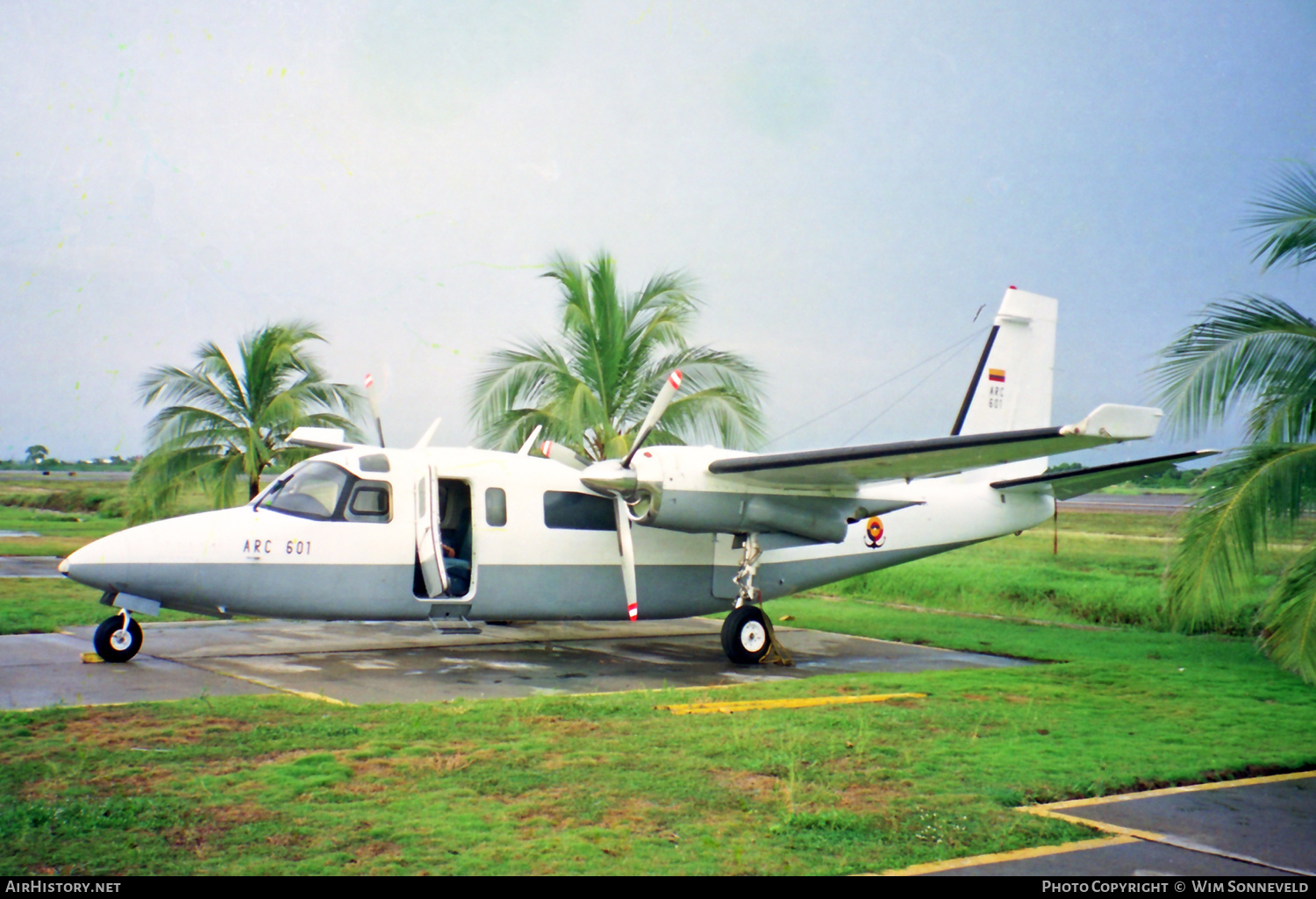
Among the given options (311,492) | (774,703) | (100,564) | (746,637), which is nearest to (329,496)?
(311,492)

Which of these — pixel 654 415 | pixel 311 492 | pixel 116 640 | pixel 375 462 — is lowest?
pixel 116 640

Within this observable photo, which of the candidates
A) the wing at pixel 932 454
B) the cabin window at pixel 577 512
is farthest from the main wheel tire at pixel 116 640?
the wing at pixel 932 454

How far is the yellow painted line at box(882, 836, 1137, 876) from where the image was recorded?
4496mm

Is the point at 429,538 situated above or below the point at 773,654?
above

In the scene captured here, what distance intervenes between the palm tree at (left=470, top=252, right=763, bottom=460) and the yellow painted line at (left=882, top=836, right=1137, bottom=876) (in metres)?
11.9

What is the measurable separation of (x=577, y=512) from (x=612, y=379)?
5672mm

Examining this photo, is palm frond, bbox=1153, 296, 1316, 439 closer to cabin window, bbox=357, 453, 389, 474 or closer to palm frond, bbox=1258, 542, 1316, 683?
palm frond, bbox=1258, 542, 1316, 683

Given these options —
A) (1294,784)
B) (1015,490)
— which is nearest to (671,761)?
(1294,784)

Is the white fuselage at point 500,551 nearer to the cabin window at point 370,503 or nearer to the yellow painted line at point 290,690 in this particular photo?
the cabin window at point 370,503

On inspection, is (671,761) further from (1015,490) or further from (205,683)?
(1015,490)

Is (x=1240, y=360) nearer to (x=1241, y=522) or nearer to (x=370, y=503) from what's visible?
(x=1241, y=522)

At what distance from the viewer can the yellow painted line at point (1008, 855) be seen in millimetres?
4496

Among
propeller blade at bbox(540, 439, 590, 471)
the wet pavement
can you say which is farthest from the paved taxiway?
the wet pavement

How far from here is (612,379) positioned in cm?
1742
